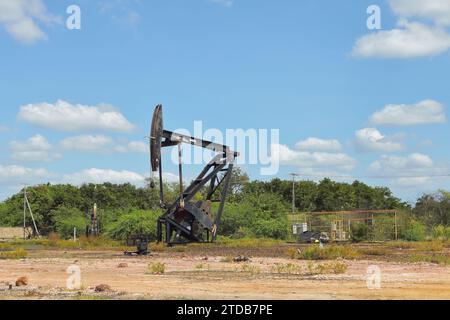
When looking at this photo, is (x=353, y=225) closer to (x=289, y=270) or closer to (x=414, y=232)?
(x=414, y=232)

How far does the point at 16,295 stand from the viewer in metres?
12.8

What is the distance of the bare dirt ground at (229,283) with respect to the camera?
12594mm

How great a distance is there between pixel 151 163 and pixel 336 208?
52.9 meters

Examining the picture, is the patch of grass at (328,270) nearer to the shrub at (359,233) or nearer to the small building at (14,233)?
the shrub at (359,233)

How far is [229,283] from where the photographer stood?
50.5 ft

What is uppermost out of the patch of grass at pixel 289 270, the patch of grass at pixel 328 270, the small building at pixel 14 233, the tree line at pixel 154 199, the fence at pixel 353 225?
the tree line at pixel 154 199

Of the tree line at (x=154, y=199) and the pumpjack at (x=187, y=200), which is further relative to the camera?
the tree line at (x=154, y=199)

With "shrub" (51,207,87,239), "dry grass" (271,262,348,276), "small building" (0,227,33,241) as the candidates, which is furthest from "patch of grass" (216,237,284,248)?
"small building" (0,227,33,241)

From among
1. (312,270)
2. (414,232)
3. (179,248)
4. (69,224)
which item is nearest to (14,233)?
(69,224)

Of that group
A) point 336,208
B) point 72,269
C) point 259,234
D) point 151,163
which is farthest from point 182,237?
point 336,208

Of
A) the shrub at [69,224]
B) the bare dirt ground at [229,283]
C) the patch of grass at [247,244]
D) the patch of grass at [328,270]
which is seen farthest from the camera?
the shrub at [69,224]

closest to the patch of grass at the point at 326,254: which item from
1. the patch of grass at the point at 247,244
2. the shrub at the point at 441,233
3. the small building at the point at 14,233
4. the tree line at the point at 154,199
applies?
the patch of grass at the point at 247,244

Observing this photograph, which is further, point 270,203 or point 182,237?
point 270,203
